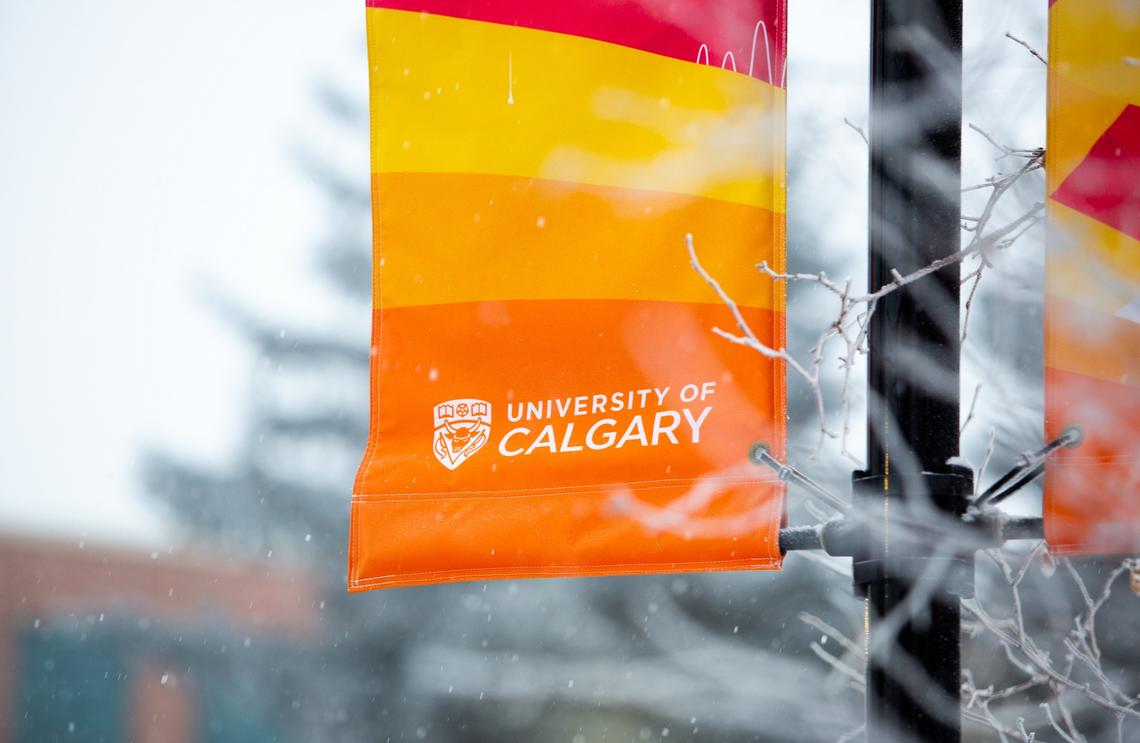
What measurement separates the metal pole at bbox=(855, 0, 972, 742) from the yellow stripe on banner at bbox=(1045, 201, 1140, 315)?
0.83ft

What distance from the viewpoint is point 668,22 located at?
113 inches

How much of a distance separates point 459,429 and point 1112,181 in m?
1.44

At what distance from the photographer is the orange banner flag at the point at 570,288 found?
265cm

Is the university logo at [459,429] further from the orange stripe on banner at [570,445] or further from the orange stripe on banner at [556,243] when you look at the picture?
the orange stripe on banner at [556,243]

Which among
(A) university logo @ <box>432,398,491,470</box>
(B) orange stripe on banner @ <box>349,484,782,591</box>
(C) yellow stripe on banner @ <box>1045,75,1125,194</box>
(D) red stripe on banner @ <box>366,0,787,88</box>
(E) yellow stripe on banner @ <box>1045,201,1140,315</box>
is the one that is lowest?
(B) orange stripe on banner @ <box>349,484,782,591</box>

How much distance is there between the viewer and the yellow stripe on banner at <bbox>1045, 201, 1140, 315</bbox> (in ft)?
7.48

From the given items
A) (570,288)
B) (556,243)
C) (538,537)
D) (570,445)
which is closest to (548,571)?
(538,537)

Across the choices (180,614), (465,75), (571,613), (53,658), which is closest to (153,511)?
(180,614)

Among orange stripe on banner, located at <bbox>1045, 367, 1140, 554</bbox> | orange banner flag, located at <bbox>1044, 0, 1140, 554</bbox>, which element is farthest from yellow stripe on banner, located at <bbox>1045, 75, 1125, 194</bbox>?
orange stripe on banner, located at <bbox>1045, 367, 1140, 554</bbox>

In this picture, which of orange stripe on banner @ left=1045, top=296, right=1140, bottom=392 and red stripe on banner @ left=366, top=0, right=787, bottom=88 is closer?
orange stripe on banner @ left=1045, top=296, right=1140, bottom=392

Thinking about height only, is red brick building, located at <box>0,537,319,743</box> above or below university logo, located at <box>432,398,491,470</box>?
below

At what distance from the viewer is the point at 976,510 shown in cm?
211

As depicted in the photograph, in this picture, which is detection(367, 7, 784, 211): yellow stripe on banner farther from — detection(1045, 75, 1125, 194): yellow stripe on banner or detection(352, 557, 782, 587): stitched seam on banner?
detection(352, 557, 782, 587): stitched seam on banner

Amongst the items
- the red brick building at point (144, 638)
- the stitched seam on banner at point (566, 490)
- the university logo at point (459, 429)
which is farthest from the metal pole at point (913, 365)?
the red brick building at point (144, 638)
